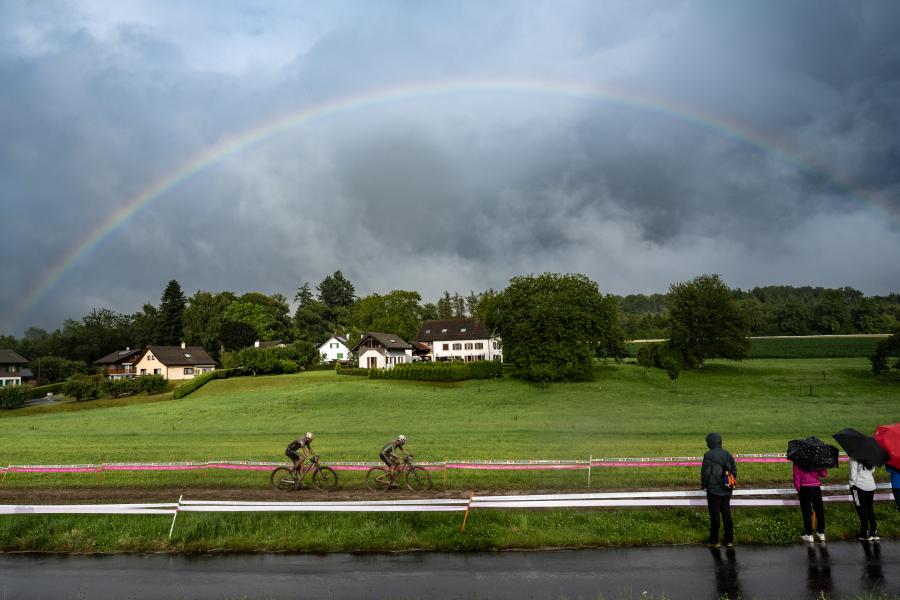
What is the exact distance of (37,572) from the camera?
467 inches

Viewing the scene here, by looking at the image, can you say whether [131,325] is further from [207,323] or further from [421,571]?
[421,571]

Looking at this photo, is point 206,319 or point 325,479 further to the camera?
point 206,319

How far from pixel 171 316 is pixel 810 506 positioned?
498ft

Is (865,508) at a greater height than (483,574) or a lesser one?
greater

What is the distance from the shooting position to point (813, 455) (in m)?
11.6

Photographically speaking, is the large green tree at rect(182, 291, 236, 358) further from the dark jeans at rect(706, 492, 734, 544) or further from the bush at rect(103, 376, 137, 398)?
the dark jeans at rect(706, 492, 734, 544)

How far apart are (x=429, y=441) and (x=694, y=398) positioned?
3469 centimetres

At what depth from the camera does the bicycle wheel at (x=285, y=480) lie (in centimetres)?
1714

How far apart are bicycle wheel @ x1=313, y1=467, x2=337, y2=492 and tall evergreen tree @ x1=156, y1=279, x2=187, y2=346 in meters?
140

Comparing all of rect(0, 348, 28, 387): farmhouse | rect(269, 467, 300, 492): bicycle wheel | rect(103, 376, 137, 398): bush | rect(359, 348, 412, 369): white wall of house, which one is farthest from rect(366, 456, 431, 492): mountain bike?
rect(0, 348, 28, 387): farmhouse

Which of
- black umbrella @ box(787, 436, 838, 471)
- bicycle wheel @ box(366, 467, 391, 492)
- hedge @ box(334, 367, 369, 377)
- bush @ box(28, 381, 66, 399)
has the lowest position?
bicycle wheel @ box(366, 467, 391, 492)

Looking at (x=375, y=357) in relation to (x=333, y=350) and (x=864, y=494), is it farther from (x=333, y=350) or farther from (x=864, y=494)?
(x=864, y=494)

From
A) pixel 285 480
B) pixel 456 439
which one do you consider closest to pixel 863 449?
pixel 285 480

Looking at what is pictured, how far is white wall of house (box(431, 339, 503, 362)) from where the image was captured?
117 m
